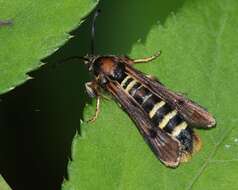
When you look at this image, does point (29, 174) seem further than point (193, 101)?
Yes

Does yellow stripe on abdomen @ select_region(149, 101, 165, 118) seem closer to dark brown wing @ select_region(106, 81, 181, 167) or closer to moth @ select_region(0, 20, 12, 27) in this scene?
dark brown wing @ select_region(106, 81, 181, 167)

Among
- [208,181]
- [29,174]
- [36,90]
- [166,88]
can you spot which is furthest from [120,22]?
[208,181]

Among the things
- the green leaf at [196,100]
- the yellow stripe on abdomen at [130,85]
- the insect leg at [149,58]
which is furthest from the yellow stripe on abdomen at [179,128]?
the insect leg at [149,58]

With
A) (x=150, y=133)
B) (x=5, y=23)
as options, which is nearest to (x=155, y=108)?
(x=150, y=133)

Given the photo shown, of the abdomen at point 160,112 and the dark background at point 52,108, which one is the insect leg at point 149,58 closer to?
the abdomen at point 160,112

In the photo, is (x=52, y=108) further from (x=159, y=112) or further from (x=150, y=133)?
(x=150, y=133)

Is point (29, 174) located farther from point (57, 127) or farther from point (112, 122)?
point (112, 122)
